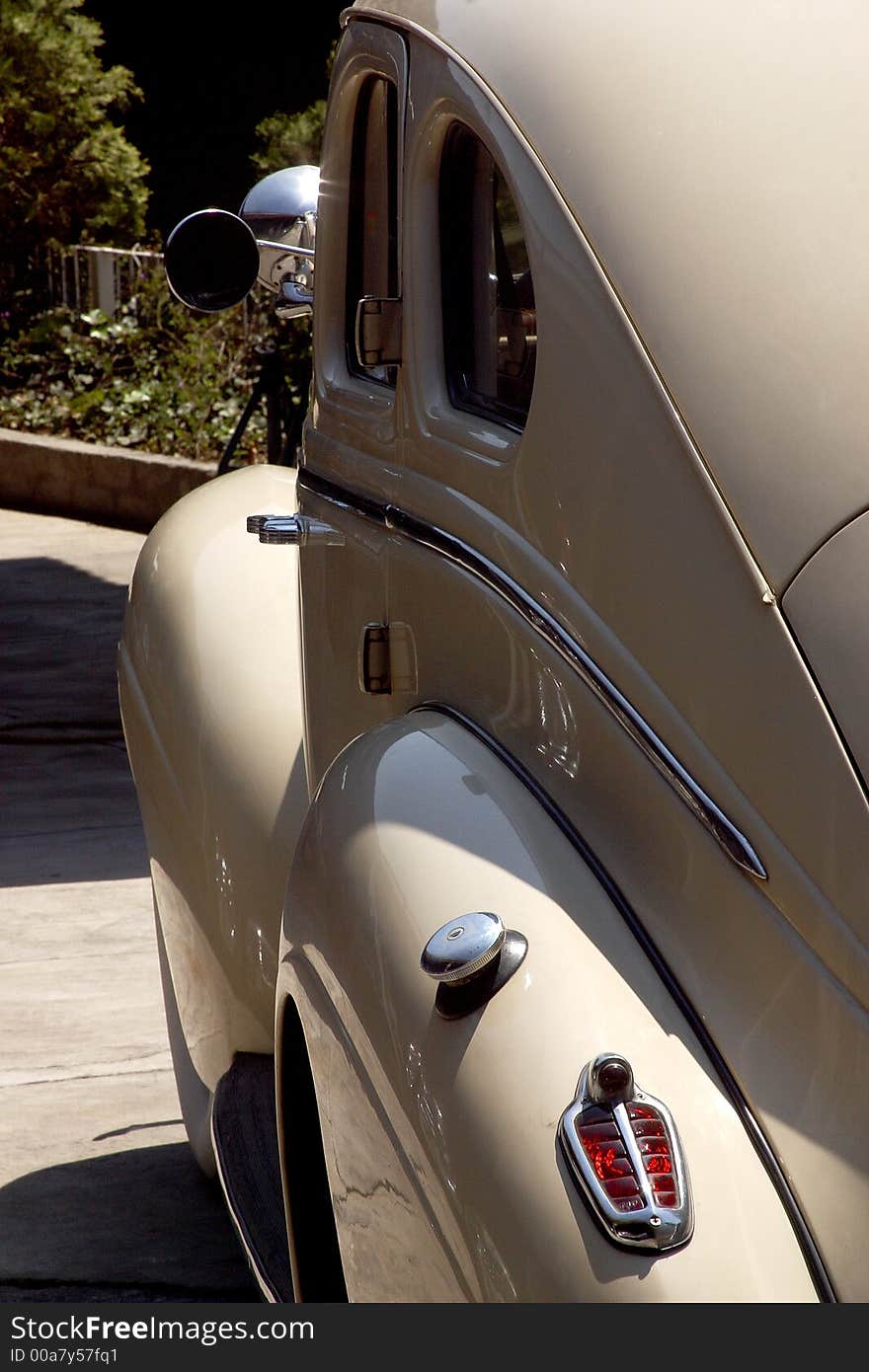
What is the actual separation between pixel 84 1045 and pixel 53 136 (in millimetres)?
11117

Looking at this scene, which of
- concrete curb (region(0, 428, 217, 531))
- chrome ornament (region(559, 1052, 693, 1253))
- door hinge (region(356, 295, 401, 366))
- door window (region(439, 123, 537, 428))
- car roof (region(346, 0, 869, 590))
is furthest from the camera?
concrete curb (region(0, 428, 217, 531))

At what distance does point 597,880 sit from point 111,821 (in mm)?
4150

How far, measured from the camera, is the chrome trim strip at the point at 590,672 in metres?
1.53

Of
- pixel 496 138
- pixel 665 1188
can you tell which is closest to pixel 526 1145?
pixel 665 1188

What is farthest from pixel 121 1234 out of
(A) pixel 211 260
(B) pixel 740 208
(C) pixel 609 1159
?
(B) pixel 740 208

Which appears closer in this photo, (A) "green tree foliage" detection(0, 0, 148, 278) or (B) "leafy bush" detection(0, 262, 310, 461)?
(B) "leafy bush" detection(0, 262, 310, 461)

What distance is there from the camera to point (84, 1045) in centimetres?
395

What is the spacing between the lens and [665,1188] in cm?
139

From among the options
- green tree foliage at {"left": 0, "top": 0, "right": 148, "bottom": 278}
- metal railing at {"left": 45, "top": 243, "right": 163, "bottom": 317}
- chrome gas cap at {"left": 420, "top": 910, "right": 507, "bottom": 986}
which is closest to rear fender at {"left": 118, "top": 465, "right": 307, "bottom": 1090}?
chrome gas cap at {"left": 420, "top": 910, "right": 507, "bottom": 986}

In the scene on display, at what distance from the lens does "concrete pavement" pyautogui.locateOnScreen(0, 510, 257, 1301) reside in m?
3.08

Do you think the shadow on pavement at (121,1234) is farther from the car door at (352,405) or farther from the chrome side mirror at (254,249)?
the chrome side mirror at (254,249)

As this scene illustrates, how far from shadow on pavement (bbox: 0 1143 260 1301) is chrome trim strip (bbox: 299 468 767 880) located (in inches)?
57.2

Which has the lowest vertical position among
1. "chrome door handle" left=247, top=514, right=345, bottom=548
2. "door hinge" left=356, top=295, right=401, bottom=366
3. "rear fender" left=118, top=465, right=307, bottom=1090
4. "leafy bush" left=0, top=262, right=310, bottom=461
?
"leafy bush" left=0, top=262, right=310, bottom=461

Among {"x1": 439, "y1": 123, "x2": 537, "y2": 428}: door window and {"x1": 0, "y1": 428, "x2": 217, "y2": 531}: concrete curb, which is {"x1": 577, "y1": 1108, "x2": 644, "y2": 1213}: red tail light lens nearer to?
{"x1": 439, "y1": 123, "x2": 537, "y2": 428}: door window
